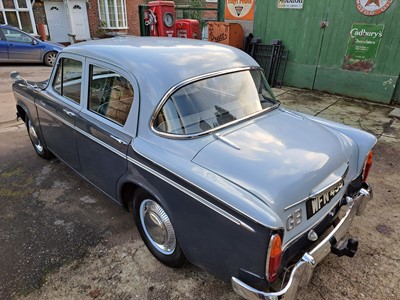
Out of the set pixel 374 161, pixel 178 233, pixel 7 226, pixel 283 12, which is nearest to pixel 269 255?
pixel 178 233

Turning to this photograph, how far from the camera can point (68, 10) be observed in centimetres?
1590

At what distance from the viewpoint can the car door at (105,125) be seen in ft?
8.29

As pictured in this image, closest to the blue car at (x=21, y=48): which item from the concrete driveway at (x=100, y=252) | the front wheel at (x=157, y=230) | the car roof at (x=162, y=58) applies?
the concrete driveway at (x=100, y=252)

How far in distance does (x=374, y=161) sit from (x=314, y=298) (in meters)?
2.81

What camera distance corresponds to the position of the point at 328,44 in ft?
23.7

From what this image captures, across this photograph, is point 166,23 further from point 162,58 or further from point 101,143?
point 101,143

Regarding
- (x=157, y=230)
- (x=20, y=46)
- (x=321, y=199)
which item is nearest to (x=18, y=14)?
(x=20, y=46)

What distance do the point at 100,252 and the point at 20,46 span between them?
1119cm

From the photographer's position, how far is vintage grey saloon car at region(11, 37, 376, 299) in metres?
1.80

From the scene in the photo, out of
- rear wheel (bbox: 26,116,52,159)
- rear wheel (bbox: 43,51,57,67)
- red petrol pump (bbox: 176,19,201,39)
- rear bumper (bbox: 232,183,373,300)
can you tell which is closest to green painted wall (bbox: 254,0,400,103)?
red petrol pump (bbox: 176,19,201,39)

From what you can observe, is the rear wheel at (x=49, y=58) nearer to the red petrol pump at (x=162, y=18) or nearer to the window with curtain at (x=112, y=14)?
the red petrol pump at (x=162, y=18)

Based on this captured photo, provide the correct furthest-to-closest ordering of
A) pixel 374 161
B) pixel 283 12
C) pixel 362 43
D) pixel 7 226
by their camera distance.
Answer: pixel 283 12, pixel 362 43, pixel 374 161, pixel 7 226

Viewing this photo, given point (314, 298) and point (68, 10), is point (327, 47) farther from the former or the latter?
point (68, 10)

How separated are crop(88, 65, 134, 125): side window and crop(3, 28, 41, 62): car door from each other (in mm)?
10356
